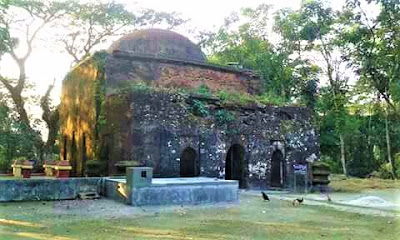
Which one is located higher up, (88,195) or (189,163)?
(189,163)

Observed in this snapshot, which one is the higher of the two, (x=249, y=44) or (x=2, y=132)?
(x=249, y=44)

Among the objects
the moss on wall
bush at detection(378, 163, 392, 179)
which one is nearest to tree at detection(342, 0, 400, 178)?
bush at detection(378, 163, 392, 179)

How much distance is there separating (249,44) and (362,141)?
10.6 m

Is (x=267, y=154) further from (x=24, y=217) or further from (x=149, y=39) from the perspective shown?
(x=24, y=217)

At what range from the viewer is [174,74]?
63.0 feet

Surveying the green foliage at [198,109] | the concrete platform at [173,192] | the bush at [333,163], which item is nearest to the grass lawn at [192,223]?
the concrete platform at [173,192]

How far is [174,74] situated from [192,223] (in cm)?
1142

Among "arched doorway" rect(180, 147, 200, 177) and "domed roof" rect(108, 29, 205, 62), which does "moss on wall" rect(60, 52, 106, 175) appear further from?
"arched doorway" rect(180, 147, 200, 177)

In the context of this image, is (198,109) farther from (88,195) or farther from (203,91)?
(88,195)

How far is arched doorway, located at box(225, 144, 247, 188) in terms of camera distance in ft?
55.7

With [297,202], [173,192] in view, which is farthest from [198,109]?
[297,202]

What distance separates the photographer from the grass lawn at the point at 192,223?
7367mm

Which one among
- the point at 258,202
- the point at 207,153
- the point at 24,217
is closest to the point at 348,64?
the point at 207,153

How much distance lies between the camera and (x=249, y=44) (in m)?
29.6
